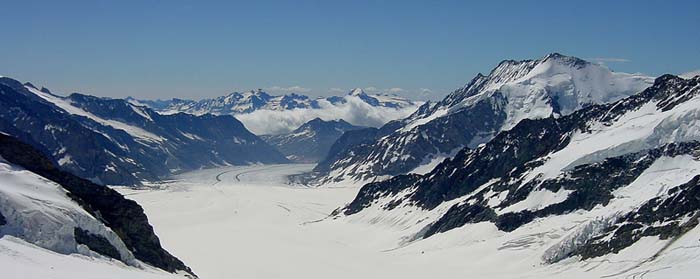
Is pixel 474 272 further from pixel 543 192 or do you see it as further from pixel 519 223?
pixel 543 192

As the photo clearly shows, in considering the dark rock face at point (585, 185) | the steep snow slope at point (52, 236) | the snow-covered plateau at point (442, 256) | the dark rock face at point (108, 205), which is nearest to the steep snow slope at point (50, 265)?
the steep snow slope at point (52, 236)

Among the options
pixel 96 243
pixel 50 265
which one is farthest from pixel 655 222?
pixel 50 265

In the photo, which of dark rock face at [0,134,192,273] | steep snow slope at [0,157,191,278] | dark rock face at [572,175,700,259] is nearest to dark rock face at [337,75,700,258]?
dark rock face at [572,175,700,259]

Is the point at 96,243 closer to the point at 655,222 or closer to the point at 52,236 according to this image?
the point at 52,236

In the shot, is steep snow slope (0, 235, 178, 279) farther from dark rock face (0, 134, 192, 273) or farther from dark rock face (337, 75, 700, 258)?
dark rock face (337, 75, 700, 258)

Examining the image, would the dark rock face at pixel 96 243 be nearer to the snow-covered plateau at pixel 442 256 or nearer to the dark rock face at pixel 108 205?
the dark rock face at pixel 108 205

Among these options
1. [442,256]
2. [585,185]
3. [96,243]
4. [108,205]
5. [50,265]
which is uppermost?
[585,185]
